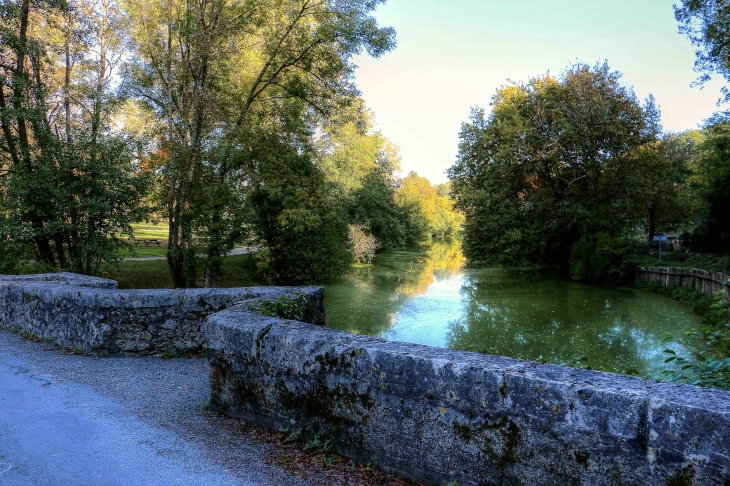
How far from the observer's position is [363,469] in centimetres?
335

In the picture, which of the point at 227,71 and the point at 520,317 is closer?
the point at 520,317

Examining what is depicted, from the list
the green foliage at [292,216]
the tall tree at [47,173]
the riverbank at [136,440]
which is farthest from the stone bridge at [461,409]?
the green foliage at [292,216]

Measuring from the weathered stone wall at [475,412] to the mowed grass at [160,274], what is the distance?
1749cm

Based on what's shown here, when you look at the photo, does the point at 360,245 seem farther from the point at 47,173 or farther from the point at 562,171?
the point at 47,173

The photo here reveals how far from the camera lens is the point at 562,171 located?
29422 millimetres

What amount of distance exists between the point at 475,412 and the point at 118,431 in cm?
297

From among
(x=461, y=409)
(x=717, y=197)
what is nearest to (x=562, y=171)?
(x=717, y=197)

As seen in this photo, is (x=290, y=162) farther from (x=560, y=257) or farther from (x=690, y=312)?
(x=560, y=257)

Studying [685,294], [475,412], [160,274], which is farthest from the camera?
[160,274]

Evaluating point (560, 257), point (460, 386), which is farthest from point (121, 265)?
point (560, 257)

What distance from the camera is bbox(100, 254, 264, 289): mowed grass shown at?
2006 centimetres

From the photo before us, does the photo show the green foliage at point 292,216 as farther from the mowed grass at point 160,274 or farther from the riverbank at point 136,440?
the riverbank at point 136,440

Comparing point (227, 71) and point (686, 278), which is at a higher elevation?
point (227, 71)

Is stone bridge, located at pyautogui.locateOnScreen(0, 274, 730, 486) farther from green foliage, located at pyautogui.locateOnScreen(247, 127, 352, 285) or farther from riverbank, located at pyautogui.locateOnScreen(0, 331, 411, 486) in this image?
green foliage, located at pyautogui.locateOnScreen(247, 127, 352, 285)
